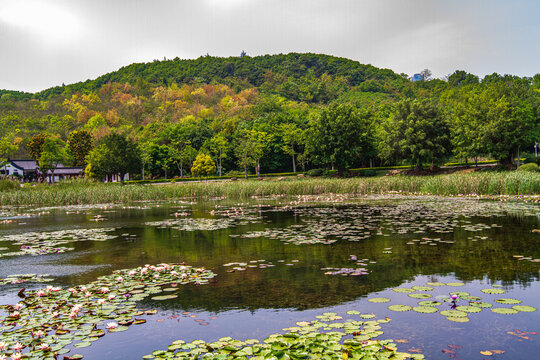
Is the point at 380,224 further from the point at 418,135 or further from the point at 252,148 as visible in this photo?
the point at 252,148

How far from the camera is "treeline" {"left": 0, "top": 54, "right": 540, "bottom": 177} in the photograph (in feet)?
152

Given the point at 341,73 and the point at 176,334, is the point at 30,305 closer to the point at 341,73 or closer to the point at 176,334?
the point at 176,334

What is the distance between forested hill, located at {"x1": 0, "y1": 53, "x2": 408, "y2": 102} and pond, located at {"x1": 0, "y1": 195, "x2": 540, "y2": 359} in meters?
135

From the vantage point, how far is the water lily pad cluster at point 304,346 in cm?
394

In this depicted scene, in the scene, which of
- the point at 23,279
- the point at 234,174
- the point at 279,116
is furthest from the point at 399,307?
the point at 279,116

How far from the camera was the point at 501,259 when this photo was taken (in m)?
7.98

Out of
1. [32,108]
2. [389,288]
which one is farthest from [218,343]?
[32,108]

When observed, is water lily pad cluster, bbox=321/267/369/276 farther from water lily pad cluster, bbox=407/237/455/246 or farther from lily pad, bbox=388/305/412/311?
water lily pad cluster, bbox=407/237/455/246

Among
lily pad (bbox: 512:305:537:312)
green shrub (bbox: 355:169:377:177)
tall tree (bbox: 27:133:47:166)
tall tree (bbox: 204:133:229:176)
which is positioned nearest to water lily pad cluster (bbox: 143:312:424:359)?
lily pad (bbox: 512:305:537:312)

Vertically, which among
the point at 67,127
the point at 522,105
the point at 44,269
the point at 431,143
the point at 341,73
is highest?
the point at 341,73

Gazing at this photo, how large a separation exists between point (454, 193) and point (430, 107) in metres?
26.1

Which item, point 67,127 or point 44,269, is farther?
point 67,127

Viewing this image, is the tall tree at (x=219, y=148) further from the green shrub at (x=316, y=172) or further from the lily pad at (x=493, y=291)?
the lily pad at (x=493, y=291)

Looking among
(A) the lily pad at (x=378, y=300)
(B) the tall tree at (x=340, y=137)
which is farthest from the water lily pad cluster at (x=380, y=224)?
(B) the tall tree at (x=340, y=137)
